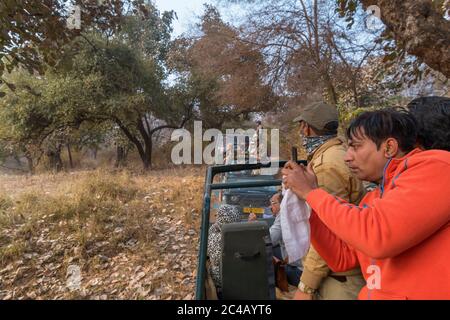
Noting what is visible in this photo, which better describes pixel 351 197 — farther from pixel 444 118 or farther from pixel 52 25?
pixel 52 25

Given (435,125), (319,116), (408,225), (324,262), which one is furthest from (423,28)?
(408,225)

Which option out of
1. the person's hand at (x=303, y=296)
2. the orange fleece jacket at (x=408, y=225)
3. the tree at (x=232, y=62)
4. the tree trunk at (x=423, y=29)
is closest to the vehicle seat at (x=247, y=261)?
the person's hand at (x=303, y=296)

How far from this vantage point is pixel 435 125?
111cm

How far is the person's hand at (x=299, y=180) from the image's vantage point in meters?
1.12

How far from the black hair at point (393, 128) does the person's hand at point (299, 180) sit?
246 mm

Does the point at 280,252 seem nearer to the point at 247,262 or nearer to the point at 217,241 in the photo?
the point at 217,241

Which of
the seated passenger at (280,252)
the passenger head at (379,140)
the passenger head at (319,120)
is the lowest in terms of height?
the seated passenger at (280,252)

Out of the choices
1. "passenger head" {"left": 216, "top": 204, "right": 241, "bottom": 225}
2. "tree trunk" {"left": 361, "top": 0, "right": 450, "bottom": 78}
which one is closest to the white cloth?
"passenger head" {"left": 216, "top": 204, "right": 241, "bottom": 225}

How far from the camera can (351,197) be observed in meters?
1.62

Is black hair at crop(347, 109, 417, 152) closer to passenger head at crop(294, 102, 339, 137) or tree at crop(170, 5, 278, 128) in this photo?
passenger head at crop(294, 102, 339, 137)

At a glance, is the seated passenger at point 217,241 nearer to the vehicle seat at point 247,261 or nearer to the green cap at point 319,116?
the vehicle seat at point 247,261

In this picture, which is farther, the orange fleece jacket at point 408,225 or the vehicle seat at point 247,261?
the vehicle seat at point 247,261

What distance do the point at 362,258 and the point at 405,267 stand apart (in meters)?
0.34
